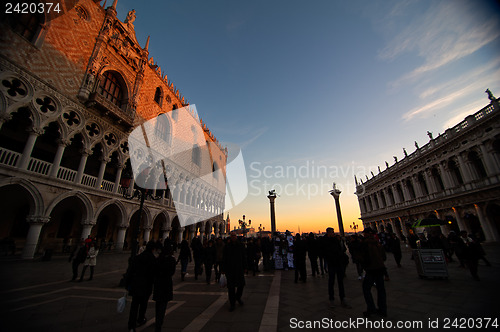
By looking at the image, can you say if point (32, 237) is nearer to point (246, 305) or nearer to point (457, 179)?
point (246, 305)

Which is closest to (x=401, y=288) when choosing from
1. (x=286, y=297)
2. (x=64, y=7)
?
(x=286, y=297)

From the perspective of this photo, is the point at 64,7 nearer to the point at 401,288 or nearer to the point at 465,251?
the point at 401,288

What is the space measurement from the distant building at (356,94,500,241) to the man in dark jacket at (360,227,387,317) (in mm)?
13010

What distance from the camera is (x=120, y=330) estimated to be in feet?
10.6

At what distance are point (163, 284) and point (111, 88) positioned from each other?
60.1 feet

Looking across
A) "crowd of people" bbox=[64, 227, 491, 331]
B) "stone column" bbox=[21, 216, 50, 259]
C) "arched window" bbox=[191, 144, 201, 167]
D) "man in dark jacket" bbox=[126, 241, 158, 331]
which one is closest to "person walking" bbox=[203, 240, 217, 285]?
"crowd of people" bbox=[64, 227, 491, 331]

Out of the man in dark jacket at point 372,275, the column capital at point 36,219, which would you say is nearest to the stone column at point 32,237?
the column capital at point 36,219

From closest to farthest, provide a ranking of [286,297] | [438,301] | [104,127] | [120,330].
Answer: [120,330] < [438,301] < [286,297] < [104,127]

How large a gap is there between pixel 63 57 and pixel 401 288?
759 inches

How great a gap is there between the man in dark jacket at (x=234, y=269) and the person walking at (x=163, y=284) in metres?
1.43

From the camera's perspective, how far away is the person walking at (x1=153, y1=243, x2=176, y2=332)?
3.07 m

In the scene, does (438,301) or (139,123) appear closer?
(438,301)

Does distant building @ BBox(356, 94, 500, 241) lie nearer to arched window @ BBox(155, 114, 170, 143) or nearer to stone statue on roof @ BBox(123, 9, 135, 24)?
arched window @ BBox(155, 114, 170, 143)

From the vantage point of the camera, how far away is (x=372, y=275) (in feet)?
12.1
